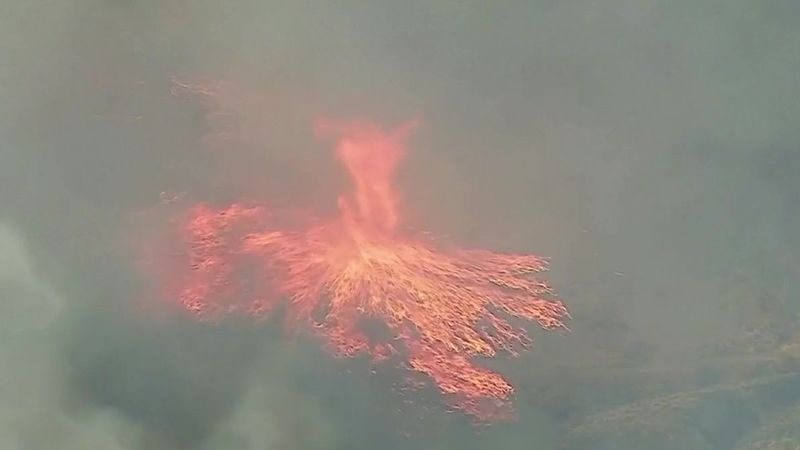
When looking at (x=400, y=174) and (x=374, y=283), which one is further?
(x=400, y=174)

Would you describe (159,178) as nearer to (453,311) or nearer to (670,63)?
(453,311)

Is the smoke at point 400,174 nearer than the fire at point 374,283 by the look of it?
Yes

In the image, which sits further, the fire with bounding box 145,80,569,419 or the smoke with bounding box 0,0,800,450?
the fire with bounding box 145,80,569,419

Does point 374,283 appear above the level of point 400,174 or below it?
below
